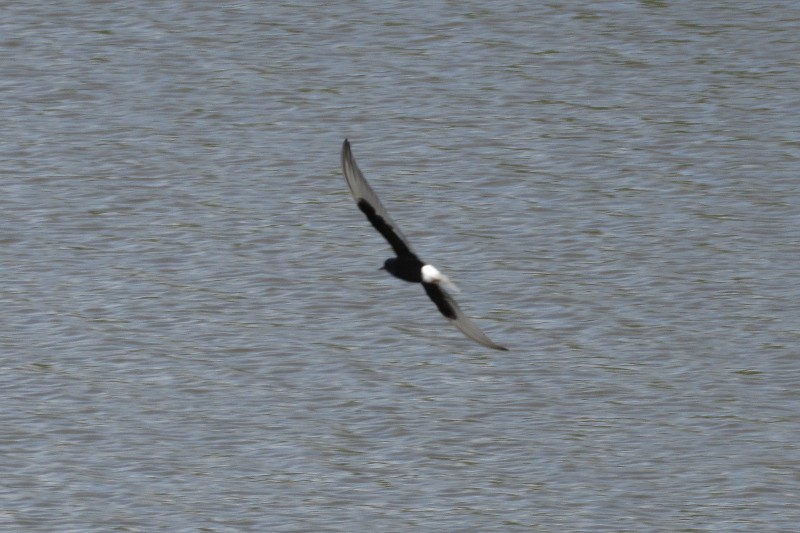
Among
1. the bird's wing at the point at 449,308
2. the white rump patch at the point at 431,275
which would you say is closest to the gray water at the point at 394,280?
the bird's wing at the point at 449,308

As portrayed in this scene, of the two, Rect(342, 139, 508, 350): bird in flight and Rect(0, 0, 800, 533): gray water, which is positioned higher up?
Rect(342, 139, 508, 350): bird in flight

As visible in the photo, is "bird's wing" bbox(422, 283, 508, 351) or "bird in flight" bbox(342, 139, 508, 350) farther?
"bird in flight" bbox(342, 139, 508, 350)

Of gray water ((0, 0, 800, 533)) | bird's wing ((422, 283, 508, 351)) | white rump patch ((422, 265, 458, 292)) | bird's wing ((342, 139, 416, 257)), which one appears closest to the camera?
bird's wing ((422, 283, 508, 351))

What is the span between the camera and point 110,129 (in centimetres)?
1642

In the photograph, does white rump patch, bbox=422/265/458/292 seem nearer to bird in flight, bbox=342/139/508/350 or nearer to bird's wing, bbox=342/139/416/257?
bird in flight, bbox=342/139/508/350

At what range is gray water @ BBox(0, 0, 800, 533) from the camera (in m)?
11.0

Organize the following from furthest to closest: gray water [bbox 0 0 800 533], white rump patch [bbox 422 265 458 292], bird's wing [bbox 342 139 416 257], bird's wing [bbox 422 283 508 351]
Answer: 1. gray water [bbox 0 0 800 533]
2. bird's wing [bbox 342 139 416 257]
3. white rump patch [bbox 422 265 458 292]
4. bird's wing [bbox 422 283 508 351]

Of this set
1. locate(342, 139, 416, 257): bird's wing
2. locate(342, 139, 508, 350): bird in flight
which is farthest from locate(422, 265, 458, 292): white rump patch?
locate(342, 139, 416, 257): bird's wing

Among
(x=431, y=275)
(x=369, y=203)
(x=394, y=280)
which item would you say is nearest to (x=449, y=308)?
(x=431, y=275)

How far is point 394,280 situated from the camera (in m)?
13.8

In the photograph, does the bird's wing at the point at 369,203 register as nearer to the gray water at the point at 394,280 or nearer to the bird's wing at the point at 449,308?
the bird's wing at the point at 449,308

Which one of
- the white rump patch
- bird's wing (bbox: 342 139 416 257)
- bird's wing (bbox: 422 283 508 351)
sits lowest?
bird's wing (bbox: 422 283 508 351)

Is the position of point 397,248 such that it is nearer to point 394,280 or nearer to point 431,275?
point 431,275

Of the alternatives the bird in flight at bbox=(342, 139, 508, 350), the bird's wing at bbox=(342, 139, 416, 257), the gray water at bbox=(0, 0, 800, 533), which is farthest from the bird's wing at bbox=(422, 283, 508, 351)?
the gray water at bbox=(0, 0, 800, 533)
